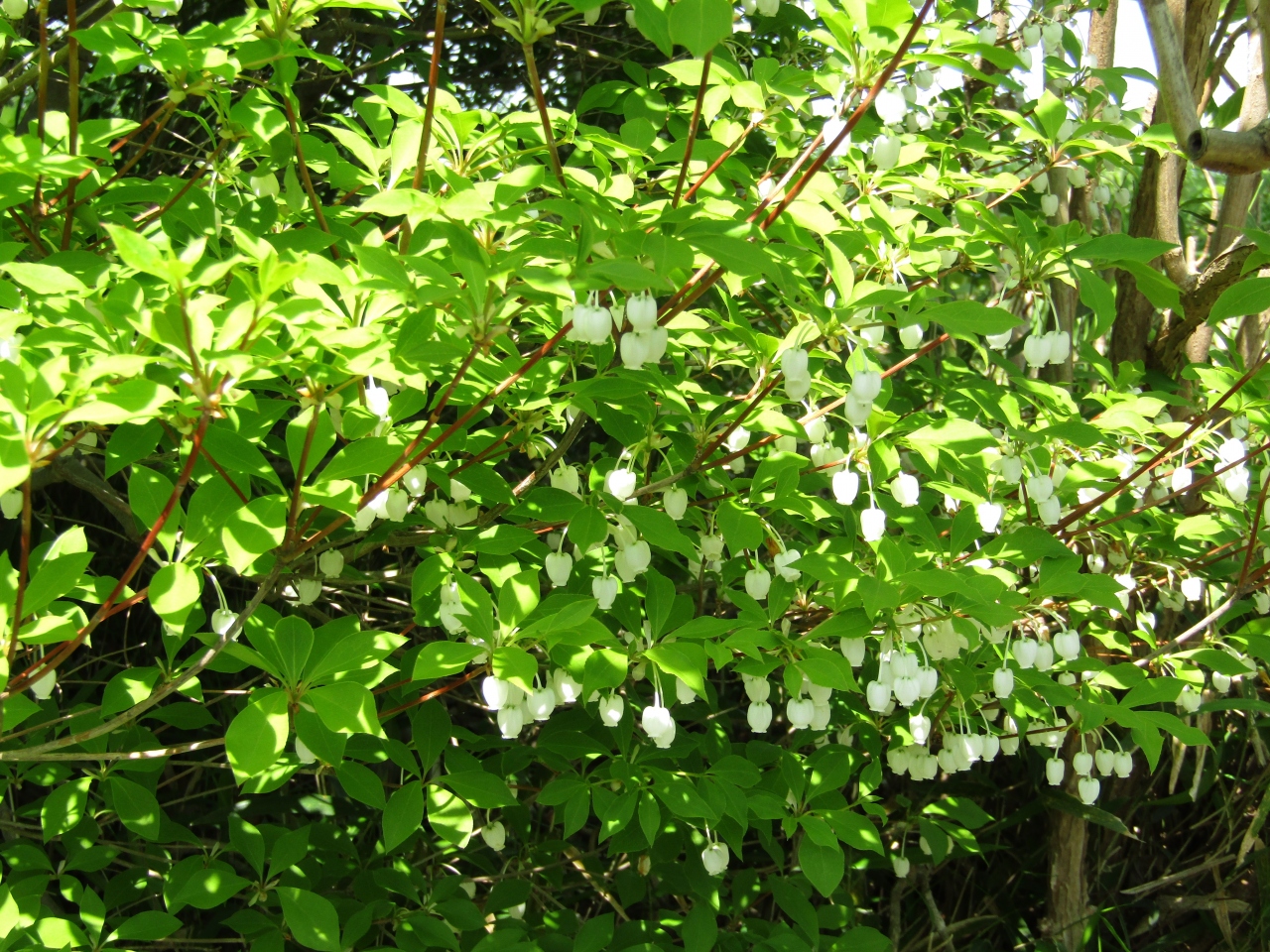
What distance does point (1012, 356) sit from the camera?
3.80 meters

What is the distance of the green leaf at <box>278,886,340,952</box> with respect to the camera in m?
1.88

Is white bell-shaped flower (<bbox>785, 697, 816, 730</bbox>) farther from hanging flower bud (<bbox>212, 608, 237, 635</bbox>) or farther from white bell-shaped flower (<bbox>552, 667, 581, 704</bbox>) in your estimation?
hanging flower bud (<bbox>212, 608, 237, 635</bbox>)

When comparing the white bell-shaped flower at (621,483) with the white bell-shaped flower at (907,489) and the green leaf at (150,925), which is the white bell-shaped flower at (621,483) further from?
the green leaf at (150,925)

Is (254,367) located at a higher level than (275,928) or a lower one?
higher

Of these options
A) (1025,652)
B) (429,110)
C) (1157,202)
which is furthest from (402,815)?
(1157,202)

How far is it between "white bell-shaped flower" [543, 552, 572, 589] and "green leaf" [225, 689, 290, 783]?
1.94ft

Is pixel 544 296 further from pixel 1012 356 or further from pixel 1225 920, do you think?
pixel 1225 920

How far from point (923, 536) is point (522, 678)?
37.9 inches

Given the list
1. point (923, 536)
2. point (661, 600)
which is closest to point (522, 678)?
point (661, 600)

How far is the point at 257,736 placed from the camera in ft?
4.74

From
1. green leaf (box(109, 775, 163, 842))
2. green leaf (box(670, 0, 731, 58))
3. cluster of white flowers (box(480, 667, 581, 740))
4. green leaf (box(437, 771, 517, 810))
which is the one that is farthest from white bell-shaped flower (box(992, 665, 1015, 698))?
green leaf (box(109, 775, 163, 842))

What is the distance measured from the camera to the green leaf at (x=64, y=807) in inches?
77.0

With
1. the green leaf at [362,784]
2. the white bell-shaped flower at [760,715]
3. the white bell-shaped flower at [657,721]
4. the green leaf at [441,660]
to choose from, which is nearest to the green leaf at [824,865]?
the white bell-shaped flower at [760,715]

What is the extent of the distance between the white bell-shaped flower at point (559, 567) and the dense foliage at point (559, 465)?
54 mm
